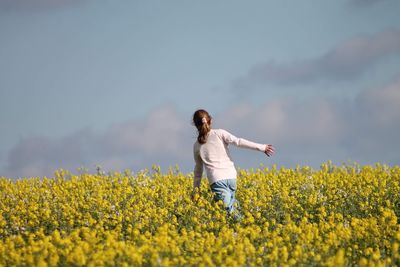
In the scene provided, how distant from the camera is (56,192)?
41.0 feet

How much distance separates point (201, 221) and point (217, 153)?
0.98 meters

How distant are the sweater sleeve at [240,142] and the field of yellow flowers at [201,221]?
892 mm

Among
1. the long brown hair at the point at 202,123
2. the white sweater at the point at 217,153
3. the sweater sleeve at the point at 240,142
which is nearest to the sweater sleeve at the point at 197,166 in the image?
the white sweater at the point at 217,153

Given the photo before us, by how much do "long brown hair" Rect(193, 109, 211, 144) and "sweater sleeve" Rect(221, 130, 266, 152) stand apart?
0.86 feet

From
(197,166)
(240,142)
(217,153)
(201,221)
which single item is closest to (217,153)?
(217,153)

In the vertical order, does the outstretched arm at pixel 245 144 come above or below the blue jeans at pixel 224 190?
above

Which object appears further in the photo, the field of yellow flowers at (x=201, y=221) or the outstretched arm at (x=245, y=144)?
the outstretched arm at (x=245, y=144)

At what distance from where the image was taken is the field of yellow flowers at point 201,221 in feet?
22.8

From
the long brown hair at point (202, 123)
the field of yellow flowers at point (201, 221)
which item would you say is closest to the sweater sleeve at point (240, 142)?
the long brown hair at point (202, 123)

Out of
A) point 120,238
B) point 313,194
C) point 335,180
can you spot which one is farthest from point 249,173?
point 120,238

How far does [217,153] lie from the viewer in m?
9.94

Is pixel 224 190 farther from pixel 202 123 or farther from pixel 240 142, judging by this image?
pixel 202 123

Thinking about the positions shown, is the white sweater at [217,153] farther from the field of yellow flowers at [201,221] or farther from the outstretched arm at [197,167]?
the field of yellow flowers at [201,221]

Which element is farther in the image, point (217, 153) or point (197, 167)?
point (197, 167)
